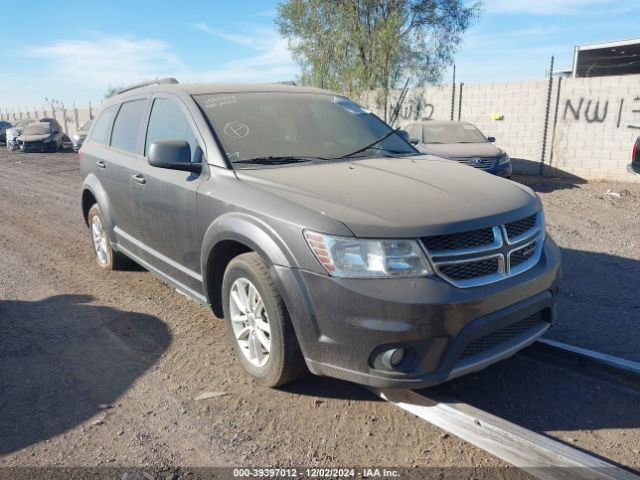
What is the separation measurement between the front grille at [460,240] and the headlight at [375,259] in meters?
0.08

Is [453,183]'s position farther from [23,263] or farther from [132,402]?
[23,263]

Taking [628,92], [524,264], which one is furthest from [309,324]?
[628,92]

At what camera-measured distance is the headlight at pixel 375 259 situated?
252 cm

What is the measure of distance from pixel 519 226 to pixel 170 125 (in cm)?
266

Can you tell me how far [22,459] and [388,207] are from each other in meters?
2.25

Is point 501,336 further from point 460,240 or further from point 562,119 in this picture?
point 562,119

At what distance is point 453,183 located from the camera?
10.4ft

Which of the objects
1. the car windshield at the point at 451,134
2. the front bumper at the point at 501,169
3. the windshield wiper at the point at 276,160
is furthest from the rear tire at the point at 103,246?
the car windshield at the point at 451,134

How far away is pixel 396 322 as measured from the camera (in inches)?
97.1

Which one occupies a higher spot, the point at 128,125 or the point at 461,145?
the point at 128,125

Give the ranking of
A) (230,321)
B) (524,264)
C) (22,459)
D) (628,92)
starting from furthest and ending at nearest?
(628,92) < (230,321) < (524,264) < (22,459)

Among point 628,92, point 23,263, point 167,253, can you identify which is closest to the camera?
point 167,253

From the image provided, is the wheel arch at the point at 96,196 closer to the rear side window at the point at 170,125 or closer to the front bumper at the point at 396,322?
the rear side window at the point at 170,125

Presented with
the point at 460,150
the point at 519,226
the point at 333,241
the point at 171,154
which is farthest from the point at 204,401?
the point at 460,150
